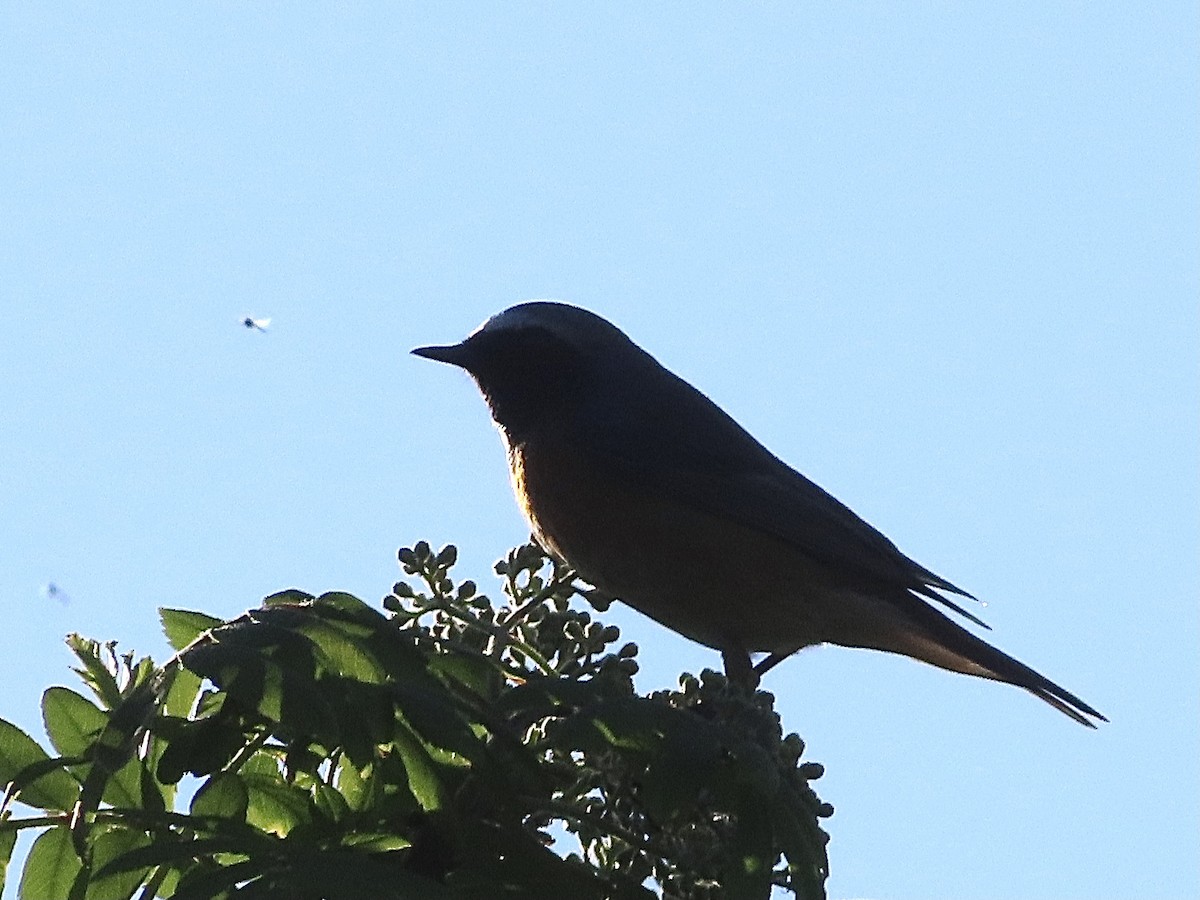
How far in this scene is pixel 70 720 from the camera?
A: 3.20 meters

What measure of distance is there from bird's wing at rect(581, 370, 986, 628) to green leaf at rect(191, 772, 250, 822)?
12.5ft

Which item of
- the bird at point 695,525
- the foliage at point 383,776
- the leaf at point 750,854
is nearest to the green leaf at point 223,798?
the foliage at point 383,776

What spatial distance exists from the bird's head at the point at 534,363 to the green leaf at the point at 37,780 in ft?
13.5

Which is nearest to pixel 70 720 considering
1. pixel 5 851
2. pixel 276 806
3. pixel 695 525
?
pixel 5 851

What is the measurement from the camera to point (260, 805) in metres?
3.26

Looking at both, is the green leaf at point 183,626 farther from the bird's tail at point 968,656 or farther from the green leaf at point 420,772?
the bird's tail at point 968,656

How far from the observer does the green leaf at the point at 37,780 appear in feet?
10.4

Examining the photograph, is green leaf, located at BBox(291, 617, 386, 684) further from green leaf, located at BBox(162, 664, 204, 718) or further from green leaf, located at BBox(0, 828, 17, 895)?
green leaf, located at BBox(0, 828, 17, 895)

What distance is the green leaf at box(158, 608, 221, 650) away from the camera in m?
3.39

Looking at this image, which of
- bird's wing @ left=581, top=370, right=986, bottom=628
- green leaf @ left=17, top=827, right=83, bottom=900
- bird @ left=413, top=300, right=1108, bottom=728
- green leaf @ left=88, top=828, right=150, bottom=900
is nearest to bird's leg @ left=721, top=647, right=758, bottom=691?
bird @ left=413, top=300, right=1108, bottom=728

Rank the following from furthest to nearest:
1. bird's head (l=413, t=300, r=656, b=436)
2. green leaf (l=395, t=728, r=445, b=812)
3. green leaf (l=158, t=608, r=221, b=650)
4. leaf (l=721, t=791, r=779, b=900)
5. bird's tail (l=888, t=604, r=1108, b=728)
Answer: bird's head (l=413, t=300, r=656, b=436), bird's tail (l=888, t=604, r=1108, b=728), green leaf (l=158, t=608, r=221, b=650), green leaf (l=395, t=728, r=445, b=812), leaf (l=721, t=791, r=779, b=900)

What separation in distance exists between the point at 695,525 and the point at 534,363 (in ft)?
3.51

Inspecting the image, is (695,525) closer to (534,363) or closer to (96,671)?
(534,363)

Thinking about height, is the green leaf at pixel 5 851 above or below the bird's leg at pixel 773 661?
below
